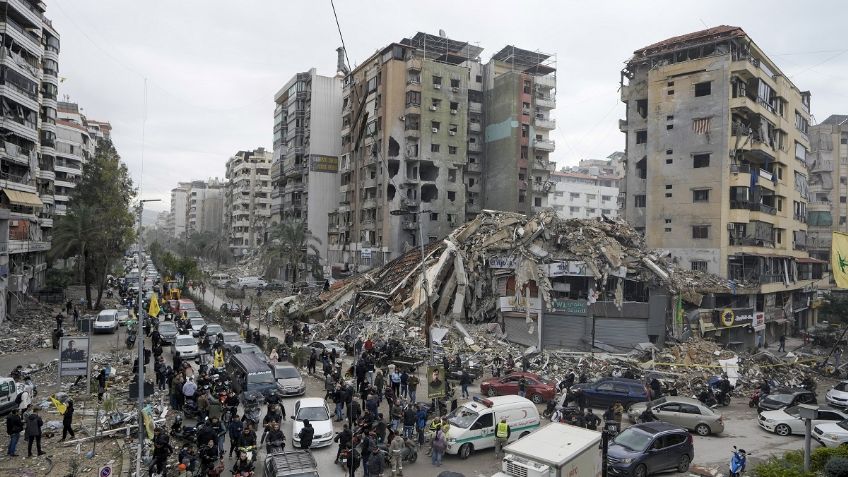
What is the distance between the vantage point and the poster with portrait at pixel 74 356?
2150 centimetres

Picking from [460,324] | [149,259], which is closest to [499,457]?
[460,324]

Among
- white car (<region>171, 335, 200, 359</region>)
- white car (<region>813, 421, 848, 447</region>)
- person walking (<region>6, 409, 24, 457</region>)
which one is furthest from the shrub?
white car (<region>171, 335, 200, 359</region>)

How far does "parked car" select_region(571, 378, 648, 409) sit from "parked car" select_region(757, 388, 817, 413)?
16.3ft

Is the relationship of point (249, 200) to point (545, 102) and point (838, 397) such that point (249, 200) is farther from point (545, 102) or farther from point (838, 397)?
point (838, 397)

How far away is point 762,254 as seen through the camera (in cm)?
4459

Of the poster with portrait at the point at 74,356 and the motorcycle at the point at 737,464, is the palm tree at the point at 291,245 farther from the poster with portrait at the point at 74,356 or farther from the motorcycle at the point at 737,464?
the motorcycle at the point at 737,464

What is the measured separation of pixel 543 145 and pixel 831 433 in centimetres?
5160

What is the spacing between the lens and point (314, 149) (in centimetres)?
7212

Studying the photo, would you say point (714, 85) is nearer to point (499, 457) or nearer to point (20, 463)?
point (499, 457)

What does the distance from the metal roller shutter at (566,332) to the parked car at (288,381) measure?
17522mm

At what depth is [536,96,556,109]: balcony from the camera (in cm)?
6738

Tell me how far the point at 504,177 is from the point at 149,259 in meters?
92.5

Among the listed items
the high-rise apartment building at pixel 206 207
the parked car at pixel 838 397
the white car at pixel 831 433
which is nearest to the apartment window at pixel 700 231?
the parked car at pixel 838 397

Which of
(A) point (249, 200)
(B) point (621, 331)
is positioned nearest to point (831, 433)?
(B) point (621, 331)
